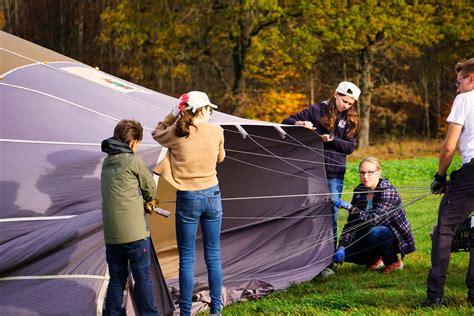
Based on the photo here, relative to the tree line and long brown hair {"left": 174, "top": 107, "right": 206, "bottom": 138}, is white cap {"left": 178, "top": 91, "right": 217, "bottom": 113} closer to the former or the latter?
long brown hair {"left": 174, "top": 107, "right": 206, "bottom": 138}

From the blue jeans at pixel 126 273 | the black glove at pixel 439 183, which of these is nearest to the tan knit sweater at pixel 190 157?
the blue jeans at pixel 126 273

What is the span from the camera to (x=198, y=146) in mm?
4777

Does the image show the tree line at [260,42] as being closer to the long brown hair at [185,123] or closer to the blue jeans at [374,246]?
the blue jeans at [374,246]

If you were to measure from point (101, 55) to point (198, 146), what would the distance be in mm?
23765

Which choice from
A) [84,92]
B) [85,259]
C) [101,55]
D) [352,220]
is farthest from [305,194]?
[101,55]

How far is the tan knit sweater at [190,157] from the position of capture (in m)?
4.76

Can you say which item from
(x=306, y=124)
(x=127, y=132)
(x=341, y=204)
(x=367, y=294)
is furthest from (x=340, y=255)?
(x=127, y=132)

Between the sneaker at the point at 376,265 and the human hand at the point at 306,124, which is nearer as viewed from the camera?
the human hand at the point at 306,124

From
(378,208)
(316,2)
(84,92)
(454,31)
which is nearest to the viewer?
(84,92)

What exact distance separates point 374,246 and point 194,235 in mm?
2190

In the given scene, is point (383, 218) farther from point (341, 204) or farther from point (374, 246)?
point (341, 204)

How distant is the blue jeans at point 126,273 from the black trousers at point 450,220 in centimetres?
182

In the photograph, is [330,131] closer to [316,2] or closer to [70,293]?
[70,293]

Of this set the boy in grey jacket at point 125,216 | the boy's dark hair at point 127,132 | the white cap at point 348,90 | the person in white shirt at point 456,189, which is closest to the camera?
the boy in grey jacket at point 125,216
